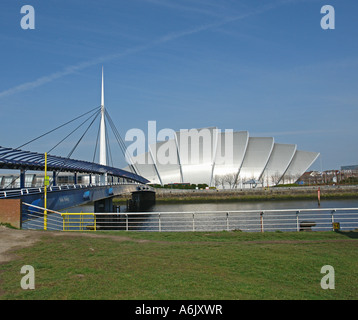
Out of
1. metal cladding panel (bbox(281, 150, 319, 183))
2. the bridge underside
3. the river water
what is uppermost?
metal cladding panel (bbox(281, 150, 319, 183))

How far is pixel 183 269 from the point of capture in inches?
287

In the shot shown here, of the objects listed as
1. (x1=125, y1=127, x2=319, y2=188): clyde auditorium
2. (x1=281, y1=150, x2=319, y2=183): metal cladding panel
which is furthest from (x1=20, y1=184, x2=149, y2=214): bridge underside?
(x1=281, y1=150, x2=319, y2=183): metal cladding panel

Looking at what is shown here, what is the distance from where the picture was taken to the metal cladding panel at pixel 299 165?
88.0 metres

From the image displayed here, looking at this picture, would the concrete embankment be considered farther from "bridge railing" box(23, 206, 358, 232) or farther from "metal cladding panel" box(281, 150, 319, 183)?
"bridge railing" box(23, 206, 358, 232)

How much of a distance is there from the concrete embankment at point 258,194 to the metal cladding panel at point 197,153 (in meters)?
18.5

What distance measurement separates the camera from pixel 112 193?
37688 millimetres

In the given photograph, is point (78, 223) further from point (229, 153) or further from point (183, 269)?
point (229, 153)

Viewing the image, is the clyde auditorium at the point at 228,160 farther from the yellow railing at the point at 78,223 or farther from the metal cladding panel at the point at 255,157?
the yellow railing at the point at 78,223

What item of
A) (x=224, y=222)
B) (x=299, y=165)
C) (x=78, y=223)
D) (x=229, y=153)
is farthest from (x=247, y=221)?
(x=299, y=165)

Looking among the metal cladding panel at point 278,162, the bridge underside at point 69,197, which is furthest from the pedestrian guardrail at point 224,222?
the metal cladding panel at point 278,162

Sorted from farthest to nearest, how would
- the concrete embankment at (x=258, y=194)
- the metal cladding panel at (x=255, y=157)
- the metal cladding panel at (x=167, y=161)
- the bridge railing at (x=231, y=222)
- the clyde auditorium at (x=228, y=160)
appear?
the metal cladding panel at (x=167, y=161) → the metal cladding panel at (x=255, y=157) → the clyde auditorium at (x=228, y=160) → the concrete embankment at (x=258, y=194) → the bridge railing at (x=231, y=222)

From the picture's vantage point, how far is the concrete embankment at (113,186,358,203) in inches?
2486

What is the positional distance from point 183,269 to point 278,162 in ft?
283

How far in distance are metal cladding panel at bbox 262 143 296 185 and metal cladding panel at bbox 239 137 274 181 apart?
2.24 meters
